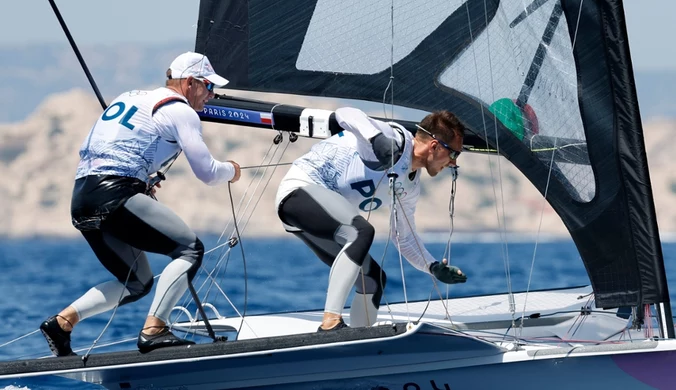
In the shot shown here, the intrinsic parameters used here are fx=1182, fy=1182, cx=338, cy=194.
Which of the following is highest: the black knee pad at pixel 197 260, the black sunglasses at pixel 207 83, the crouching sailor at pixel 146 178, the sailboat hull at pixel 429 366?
the black sunglasses at pixel 207 83

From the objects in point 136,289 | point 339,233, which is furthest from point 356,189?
point 136,289

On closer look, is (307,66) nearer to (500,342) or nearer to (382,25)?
(382,25)

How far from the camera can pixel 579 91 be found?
456 centimetres

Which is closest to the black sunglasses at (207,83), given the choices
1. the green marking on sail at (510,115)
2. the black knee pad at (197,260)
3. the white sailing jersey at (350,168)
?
the white sailing jersey at (350,168)

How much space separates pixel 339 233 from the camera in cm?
404

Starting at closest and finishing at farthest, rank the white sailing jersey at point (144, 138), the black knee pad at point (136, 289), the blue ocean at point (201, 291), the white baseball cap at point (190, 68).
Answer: the white sailing jersey at point (144, 138), the white baseball cap at point (190, 68), the black knee pad at point (136, 289), the blue ocean at point (201, 291)

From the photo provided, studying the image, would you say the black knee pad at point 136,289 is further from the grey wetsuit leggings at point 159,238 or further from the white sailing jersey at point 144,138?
the white sailing jersey at point 144,138

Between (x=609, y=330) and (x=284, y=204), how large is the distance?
1.55 metres

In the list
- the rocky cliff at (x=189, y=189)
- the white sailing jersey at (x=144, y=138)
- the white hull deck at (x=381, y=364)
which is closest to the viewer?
the white hull deck at (x=381, y=364)

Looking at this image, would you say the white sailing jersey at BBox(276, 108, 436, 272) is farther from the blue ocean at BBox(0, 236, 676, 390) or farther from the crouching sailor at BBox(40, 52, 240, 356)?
the blue ocean at BBox(0, 236, 676, 390)

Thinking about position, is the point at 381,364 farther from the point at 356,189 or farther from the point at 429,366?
the point at 356,189

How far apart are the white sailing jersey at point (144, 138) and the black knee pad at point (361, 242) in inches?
18.6

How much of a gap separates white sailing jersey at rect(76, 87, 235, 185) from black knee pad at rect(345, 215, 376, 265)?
1.55 feet

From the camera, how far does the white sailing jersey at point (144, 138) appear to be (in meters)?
3.93
